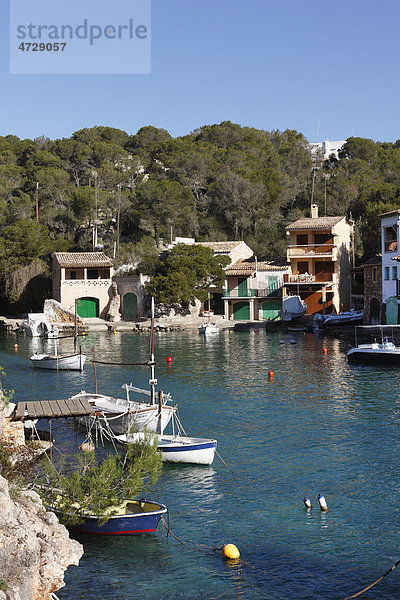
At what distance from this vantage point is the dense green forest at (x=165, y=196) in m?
77.4

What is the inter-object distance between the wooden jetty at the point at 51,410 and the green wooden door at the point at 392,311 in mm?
39023

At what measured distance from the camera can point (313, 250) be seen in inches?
2832

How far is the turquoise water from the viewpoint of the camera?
14.6 meters

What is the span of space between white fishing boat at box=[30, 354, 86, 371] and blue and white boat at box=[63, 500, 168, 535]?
2665cm

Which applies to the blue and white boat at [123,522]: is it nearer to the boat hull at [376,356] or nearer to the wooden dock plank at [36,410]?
the wooden dock plank at [36,410]

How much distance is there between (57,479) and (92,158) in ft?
292

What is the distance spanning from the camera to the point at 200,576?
14797 mm

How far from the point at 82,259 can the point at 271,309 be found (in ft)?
70.3

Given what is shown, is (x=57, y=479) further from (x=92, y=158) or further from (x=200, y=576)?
(x=92, y=158)

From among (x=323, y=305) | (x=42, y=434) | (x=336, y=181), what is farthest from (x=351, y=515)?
(x=336, y=181)

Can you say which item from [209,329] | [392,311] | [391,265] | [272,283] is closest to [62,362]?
[209,329]

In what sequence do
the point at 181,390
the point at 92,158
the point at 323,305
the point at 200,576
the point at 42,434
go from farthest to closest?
1. the point at 92,158
2. the point at 323,305
3. the point at 181,390
4. the point at 42,434
5. the point at 200,576

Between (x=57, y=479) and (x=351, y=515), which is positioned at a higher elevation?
(x=57, y=479)

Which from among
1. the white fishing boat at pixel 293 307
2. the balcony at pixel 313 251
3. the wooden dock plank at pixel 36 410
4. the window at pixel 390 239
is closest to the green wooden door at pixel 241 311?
the white fishing boat at pixel 293 307
